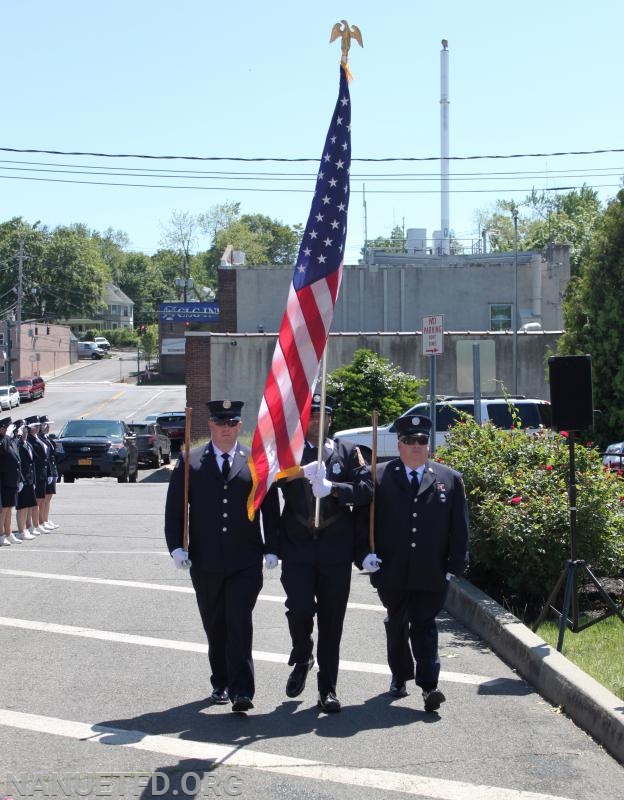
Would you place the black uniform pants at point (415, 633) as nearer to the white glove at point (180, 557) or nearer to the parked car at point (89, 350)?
the white glove at point (180, 557)

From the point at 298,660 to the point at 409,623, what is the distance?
81 cm

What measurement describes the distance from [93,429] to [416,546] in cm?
2217

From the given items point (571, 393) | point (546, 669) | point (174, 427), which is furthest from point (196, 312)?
point (546, 669)

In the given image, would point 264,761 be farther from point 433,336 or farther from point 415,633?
point 433,336

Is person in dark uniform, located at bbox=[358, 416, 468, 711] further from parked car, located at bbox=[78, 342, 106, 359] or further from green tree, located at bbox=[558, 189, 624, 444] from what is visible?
parked car, located at bbox=[78, 342, 106, 359]

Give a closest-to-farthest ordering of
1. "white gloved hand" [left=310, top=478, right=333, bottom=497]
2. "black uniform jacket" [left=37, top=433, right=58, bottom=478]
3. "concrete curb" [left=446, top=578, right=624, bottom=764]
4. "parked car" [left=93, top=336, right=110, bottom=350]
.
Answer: "concrete curb" [left=446, top=578, right=624, bottom=764] → "white gloved hand" [left=310, top=478, right=333, bottom=497] → "black uniform jacket" [left=37, top=433, right=58, bottom=478] → "parked car" [left=93, top=336, right=110, bottom=350]

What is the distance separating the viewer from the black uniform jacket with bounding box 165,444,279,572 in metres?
7.13

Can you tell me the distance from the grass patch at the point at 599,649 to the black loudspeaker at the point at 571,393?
1.67 metres

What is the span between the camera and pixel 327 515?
279 inches

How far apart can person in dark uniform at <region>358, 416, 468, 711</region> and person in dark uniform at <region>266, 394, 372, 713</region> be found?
0.21 metres

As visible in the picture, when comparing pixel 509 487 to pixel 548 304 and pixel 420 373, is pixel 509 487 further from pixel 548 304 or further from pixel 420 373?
pixel 548 304

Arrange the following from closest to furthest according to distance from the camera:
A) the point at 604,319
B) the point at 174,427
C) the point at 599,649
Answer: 1. the point at 599,649
2. the point at 604,319
3. the point at 174,427

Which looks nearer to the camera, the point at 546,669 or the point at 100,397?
A: the point at 546,669

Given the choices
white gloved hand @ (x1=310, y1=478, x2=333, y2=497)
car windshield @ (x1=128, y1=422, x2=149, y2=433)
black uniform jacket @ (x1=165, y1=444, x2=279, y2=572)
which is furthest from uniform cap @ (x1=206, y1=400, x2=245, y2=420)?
car windshield @ (x1=128, y1=422, x2=149, y2=433)
